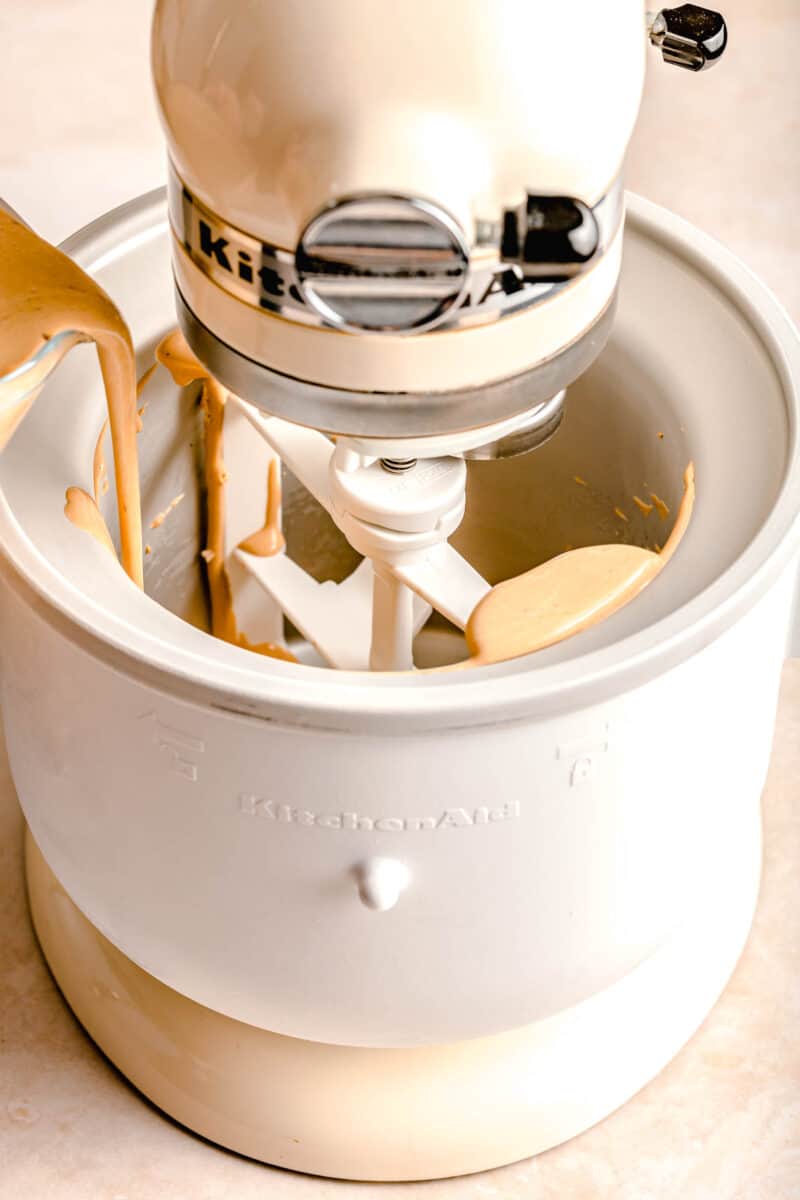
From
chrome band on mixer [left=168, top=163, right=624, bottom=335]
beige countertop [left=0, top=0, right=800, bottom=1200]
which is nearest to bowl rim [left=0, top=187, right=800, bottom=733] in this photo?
chrome band on mixer [left=168, top=163, right=624, bottom=335]

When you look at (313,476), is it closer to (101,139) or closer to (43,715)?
(43,715)

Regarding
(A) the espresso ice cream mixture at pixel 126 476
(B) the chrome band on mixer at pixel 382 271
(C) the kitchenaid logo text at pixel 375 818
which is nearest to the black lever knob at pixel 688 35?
(B) the chrome band on mixer at pixel 382 271

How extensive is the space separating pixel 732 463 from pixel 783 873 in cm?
38

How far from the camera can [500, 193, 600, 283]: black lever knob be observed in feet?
1.93

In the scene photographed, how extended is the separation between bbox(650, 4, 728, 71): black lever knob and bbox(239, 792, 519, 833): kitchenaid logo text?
0.33 meters

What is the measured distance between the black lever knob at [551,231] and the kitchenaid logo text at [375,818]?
0.24m

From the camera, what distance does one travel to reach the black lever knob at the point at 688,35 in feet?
2.33

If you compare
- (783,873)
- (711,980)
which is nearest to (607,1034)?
(711,980)

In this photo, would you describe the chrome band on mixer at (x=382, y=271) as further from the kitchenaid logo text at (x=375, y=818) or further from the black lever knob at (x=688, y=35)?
the kitchenaid logo text at (x=375, y=818)

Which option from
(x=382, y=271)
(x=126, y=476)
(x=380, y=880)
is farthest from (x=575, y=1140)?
(x=382, y=271)

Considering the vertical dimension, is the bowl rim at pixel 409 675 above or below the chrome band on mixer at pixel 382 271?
below

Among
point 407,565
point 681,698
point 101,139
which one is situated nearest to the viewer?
point 681,698

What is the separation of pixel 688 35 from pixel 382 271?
8.5 inches

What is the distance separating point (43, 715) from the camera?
2.55 feet
